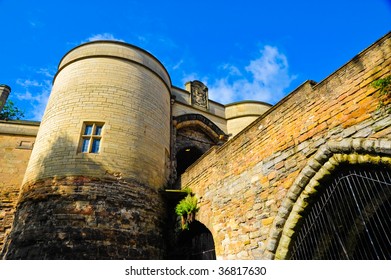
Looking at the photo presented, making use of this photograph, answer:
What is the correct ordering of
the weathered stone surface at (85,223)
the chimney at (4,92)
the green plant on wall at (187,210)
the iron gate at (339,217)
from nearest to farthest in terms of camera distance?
the iron gate at (339,217) < the weathered stone surface at (85,223) < the green plant on wall at (187,210) < the chimney at (4,92)

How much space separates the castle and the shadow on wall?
0.10ft

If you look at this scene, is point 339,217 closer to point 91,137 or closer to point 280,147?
point 280,147

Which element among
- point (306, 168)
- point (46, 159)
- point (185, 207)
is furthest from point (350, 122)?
point (46, 159)

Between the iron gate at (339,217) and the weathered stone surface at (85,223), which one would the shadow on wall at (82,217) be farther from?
the iron gate at (339,217)

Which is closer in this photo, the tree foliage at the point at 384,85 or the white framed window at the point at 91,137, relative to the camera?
the tree foliage at the point at 384,85

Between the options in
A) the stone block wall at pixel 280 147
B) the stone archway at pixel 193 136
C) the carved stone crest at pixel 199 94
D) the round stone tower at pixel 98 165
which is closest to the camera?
the stone block wall at pixel 280 147

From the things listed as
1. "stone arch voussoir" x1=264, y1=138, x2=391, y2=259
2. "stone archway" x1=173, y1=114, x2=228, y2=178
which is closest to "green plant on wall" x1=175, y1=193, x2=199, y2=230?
"stone arch voussoir" x1=264, y1=138, x2=391, y2=259

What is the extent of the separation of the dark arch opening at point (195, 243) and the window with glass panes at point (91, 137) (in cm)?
384

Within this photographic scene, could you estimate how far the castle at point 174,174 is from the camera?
182 inches

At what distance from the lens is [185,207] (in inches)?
322

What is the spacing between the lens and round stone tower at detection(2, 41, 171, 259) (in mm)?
6895

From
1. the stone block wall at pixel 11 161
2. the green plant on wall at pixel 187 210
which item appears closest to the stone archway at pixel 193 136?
the green plant on wall at pixel 187 210

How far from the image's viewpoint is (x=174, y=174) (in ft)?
33.6

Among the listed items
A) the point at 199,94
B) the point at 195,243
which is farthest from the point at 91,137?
the point at 199,94
